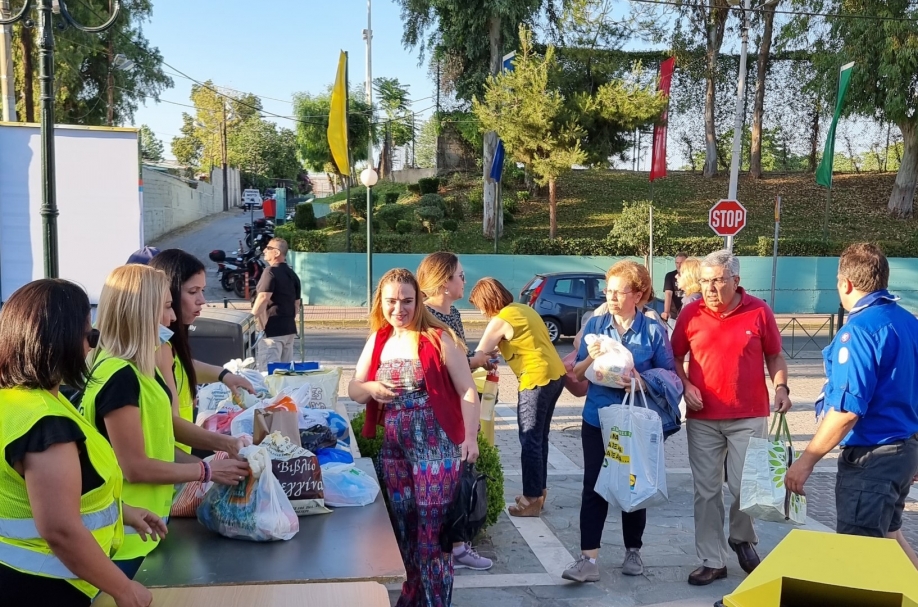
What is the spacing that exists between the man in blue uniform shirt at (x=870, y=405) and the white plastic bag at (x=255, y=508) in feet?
8.00

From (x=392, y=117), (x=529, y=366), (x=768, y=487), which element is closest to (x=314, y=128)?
(x=392, y=117)

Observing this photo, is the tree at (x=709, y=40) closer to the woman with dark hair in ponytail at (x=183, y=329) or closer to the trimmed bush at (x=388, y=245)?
the trimmed bush at (x=388, y=245)

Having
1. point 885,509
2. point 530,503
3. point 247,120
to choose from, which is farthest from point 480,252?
point 247,120

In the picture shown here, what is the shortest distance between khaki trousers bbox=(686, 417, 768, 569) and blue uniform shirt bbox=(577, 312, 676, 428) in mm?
452

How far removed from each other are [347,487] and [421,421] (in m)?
0.48

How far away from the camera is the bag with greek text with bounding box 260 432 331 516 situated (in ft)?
10.9

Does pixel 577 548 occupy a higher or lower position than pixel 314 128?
lower

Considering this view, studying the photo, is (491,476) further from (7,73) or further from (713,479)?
(7,73)

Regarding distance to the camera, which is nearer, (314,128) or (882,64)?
(882,64)

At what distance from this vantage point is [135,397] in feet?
8.67

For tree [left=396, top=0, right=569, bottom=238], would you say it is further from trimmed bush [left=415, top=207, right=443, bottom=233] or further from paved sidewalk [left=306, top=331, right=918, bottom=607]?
paved sidewalk [left=306, top=331, right=918, bottom=607]

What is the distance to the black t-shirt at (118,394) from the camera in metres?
2.60

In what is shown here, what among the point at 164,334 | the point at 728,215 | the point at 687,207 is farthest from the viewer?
the point at 687,207

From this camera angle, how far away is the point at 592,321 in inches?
198
